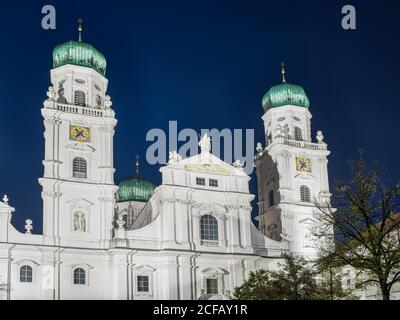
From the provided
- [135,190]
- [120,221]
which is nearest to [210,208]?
[120,221]

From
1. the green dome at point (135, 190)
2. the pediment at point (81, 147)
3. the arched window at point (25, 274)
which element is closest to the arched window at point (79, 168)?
the pediment at point (81, 147)

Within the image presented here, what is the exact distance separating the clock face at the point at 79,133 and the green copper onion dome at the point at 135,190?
16.4 meters

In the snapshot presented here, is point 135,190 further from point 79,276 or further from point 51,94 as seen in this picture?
point 79,276

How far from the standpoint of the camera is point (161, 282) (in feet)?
158

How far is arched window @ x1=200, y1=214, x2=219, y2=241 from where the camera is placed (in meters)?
50.8

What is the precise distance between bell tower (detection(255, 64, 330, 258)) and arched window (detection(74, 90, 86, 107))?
1642cm

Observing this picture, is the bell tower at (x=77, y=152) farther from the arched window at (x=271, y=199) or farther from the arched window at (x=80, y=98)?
the arched window at (x=271, y=199)

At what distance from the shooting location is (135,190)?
6625cm

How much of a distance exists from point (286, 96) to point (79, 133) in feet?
63.4

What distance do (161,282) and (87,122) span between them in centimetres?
1326

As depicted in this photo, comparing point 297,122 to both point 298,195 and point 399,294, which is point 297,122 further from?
point 399,294

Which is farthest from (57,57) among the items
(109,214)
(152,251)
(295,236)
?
(295,236)

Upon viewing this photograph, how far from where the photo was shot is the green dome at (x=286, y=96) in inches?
2325

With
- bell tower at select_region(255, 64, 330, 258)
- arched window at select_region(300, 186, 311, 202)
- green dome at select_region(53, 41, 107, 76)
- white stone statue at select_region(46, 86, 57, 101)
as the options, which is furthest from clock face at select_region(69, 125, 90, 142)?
arched window at select_region(300, 186, 311, 202)
